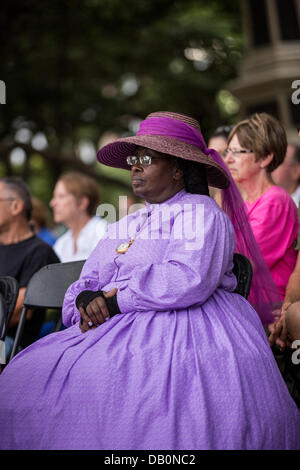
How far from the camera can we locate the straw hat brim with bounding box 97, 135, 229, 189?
10.5 feet

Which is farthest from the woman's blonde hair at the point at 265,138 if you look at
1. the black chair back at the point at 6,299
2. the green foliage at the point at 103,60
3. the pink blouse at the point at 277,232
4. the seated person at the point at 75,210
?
the green foliage at the point at 103,60

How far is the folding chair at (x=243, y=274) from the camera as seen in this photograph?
3.26 m

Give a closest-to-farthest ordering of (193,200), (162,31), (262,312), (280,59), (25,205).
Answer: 1. (193,200)
2. (262,312)
3. (25,205)
4. (280,59)
5. (162,31)

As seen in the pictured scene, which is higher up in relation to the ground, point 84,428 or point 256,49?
point 256,49

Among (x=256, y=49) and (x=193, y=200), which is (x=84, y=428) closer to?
(x=193, y=200)

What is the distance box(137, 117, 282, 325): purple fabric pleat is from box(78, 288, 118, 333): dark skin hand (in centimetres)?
87

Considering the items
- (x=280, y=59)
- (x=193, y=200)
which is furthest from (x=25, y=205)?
(x=280, y=59)

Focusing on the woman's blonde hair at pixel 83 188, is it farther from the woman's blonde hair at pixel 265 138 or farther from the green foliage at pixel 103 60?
the green foliage at pixel 103 60

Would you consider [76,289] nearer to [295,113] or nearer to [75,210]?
[75,210]

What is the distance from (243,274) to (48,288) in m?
1.20

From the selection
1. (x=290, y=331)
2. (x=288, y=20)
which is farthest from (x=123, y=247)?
(x=288, y=20)
